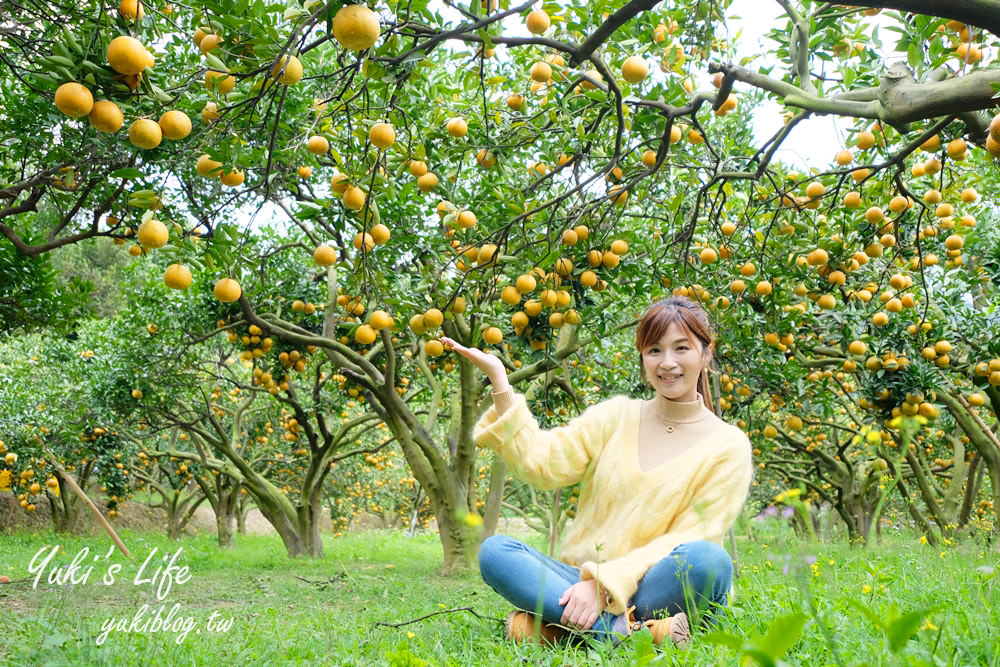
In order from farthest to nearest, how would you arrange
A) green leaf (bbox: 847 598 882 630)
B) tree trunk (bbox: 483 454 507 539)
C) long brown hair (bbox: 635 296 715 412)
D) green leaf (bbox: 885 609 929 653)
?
tree trunk (bbox: 483 454 507 539) < long brown hair (bbox: 635 296 715 412) < green leaf (bbox: 847 598 882 630) < green leaf (bbox: 885 609 929 653)

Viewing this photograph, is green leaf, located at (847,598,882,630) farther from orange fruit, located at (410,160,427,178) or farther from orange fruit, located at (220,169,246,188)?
orange fruit, located at (410,160,427,178)

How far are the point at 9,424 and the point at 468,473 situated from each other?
18.4 feet

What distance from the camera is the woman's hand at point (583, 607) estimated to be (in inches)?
87.0

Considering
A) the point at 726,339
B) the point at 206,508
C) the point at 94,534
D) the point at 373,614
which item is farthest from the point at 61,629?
the point at 206,508

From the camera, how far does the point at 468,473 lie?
24.1ft

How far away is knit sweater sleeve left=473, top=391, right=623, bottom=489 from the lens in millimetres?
2477

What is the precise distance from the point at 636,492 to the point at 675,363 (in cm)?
45

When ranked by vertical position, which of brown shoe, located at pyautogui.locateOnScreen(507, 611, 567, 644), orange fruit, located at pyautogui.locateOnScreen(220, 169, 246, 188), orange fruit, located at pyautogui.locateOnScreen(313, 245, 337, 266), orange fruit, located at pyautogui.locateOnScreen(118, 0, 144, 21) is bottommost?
brown shoe, located at pyautogui.locateOnScreen(507, 611, 567, 644)

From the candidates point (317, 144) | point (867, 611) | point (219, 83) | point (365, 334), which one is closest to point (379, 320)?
point (365, 334)

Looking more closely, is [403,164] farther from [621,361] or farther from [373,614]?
[621,361]

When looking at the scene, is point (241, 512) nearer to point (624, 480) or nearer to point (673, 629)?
point (624, 480)

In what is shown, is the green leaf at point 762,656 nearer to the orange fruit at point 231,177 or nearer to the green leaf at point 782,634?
the green leaf at point 782,634

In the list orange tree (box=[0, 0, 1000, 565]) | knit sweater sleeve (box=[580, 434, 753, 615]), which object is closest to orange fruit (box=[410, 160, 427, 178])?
orange tree (box=[0, 0, 1000, 565])

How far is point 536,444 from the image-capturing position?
2.52m
